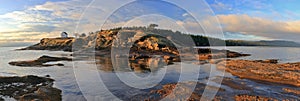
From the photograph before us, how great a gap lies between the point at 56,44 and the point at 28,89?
283ft

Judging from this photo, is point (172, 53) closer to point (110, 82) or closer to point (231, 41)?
point (110, 82)

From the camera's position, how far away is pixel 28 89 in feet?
57.9

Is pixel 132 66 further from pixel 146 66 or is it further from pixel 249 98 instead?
pixel 249 98

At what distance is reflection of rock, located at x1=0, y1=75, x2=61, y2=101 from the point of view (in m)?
15.0

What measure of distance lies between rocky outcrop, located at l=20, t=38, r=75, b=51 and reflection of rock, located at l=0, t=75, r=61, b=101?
209ft

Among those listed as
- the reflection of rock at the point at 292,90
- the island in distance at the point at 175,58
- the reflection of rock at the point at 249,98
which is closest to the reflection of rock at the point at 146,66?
the island in distance at the point at 175,58

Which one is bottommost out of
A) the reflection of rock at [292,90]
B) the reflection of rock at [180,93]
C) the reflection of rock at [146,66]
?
the reflection of rock at [292,90]

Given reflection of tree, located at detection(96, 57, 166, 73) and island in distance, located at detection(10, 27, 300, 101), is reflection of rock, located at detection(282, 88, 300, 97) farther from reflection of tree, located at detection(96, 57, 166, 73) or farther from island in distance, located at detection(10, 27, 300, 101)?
reflection of tree, located at detection(96, 57, 166, 73)

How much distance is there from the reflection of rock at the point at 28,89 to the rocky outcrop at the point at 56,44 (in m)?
63.6

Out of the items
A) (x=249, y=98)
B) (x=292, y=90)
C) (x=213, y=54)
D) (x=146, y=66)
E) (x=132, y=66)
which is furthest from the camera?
(x=213, y=54)

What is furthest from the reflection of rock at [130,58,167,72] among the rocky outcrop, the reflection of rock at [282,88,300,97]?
the rocky outcrop

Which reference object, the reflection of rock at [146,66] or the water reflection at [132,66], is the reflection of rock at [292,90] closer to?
the water reflection at [132,66]

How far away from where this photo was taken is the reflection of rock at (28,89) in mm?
14971

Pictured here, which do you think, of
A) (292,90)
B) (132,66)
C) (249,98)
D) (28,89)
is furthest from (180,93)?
(132,66)
